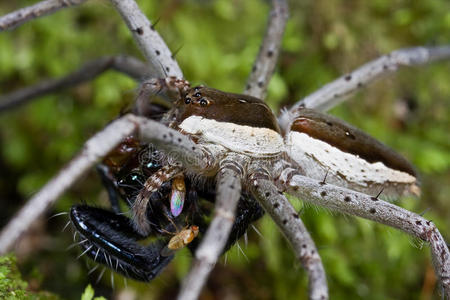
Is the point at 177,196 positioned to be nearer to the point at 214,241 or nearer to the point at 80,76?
the point at 214,241

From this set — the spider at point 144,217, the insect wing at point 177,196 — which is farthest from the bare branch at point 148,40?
the insect wing at point 177,196

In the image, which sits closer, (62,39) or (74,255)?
(74,255)

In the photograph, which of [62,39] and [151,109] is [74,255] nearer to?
[151,109]

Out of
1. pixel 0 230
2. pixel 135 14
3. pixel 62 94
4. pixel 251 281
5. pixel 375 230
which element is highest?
pixel 135 14

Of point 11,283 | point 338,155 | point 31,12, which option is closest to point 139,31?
point 31,12

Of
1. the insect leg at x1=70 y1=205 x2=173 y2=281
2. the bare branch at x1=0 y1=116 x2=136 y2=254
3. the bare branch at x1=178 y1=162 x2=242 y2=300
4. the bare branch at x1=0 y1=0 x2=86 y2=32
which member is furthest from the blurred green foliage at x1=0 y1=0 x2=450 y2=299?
the bare branch at x1=0 y1=116 x2=136 y2=254

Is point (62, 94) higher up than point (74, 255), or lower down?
higher up

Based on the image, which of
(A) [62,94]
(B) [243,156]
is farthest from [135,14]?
(A) [62,94]
